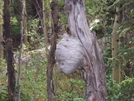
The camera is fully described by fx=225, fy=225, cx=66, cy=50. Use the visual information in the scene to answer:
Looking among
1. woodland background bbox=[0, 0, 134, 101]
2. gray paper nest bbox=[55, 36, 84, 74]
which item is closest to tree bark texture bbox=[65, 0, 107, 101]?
gray paper nest bbox=[55, 36, 84, 74]

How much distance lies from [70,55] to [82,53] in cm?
21

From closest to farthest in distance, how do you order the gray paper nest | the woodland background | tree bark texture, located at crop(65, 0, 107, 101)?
1. the gray paper nest
2. tree bark texture, located at crop(65, 0, 107, 101)
3. the woodland background

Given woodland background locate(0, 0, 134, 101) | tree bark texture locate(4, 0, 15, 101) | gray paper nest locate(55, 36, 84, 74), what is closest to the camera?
gray paper nest locate(55, 36, 84, 74)

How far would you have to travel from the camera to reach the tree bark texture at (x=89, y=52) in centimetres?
385

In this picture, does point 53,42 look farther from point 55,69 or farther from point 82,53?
point 55,69

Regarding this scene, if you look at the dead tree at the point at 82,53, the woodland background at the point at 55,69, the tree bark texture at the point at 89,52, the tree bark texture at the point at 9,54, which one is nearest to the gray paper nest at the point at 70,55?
the dead tree at the point at 82,53

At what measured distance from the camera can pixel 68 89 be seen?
959cm

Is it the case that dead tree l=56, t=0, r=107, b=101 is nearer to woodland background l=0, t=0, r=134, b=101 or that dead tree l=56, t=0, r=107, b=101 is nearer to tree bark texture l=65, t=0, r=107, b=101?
tree bark texture l=65, t=0, r=107, b=101

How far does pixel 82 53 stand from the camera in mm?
3775

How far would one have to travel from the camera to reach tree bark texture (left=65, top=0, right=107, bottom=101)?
3.85m

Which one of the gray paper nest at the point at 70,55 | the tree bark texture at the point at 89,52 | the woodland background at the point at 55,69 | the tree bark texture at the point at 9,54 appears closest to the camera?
the gray paper nest at the point at 70,55

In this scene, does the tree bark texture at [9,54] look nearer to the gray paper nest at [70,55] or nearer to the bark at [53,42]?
the bark at [53,42]

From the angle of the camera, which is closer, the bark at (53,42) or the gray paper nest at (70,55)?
the gray paper nest at (70,55)

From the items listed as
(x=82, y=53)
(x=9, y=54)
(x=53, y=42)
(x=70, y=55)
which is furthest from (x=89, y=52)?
(x=9, y=54)
